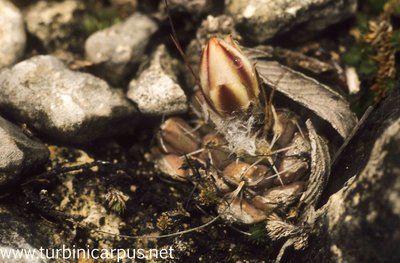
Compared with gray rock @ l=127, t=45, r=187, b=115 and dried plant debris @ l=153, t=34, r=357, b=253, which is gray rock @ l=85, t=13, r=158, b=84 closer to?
gray rock @ l=127, t=45, r=187, b=115

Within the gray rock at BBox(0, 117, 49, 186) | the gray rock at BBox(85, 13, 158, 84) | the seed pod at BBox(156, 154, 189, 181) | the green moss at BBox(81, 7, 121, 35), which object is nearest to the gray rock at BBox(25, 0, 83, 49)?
the green moss at BBox(81, 7, 121, 35)

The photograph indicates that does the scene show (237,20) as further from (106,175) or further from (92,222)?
(92,222)

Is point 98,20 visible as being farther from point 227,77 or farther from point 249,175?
point 249,175

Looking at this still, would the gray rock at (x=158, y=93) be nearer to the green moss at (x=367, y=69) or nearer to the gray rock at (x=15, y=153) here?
the gray rock at (x=15, y=153)

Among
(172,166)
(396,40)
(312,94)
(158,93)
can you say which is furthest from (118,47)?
(396,40)

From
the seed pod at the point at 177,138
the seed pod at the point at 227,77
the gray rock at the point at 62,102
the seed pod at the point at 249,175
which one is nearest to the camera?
the seed pod at the point at 227,77

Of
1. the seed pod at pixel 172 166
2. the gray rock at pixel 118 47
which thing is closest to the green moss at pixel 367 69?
the seed pod at pixel 172 166
